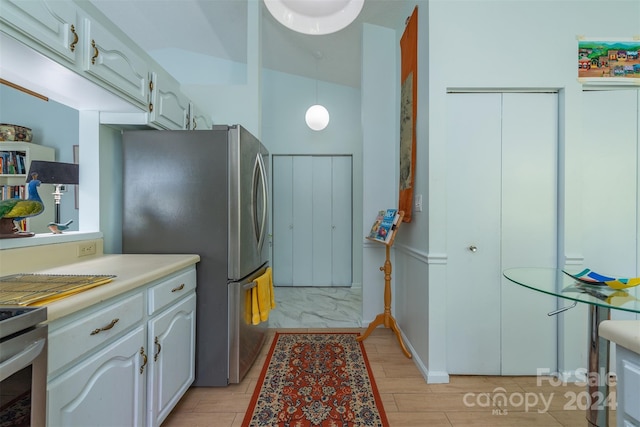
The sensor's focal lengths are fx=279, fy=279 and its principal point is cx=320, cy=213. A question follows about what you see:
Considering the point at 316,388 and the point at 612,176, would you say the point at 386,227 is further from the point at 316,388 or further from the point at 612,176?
the point at 612,176

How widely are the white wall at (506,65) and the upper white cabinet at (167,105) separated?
188 centimetres

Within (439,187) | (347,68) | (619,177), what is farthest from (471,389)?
(347,68)

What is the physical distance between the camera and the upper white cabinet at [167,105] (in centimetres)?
187

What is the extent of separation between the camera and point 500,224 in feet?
6.54

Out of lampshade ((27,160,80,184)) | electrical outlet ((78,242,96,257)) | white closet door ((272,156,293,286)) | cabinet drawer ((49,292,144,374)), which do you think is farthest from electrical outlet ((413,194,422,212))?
white closet door ((272,156,293,286))

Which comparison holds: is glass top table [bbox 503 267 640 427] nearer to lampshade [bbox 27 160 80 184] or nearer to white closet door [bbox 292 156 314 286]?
lampshade [bbox 27 160 80 184]

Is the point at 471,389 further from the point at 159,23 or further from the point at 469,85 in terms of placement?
the point at 159,23

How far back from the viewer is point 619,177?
2.02 metres

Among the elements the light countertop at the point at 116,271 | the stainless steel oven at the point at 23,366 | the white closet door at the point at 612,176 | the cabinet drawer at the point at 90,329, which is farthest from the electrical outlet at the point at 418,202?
the stainless steel oven at the point at 23,366

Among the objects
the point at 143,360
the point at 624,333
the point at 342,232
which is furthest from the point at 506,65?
the point at 342,232

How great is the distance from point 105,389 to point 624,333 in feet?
5.51

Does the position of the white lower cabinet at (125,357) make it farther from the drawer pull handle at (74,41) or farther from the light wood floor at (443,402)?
the drawer pull handle at (74,41)

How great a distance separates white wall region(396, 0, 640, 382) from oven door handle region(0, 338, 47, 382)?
1.93 m

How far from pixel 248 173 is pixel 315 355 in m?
1.55
